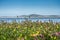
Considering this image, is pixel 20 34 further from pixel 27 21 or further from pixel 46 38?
pixel 27 21

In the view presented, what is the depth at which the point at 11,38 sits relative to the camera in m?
4.29

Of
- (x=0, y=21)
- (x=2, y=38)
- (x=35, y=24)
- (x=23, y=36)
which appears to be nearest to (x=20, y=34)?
(x=23, y=36)

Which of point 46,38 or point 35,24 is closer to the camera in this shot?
point 46,38

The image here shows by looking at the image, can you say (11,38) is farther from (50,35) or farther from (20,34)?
(50,35)

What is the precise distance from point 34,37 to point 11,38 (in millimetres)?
451

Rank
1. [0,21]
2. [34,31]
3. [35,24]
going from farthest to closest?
1. [0,21]
2. [35,24]
3. [34,31]

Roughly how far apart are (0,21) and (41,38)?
77.9 inches

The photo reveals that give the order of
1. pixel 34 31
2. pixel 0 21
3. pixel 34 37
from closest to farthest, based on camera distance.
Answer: pixel 34 37 < pixel 34 31 < pixel 0 21

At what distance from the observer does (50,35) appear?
4.28 metres

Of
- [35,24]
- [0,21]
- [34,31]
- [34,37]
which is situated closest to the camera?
[34,37]

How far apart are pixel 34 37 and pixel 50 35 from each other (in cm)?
33

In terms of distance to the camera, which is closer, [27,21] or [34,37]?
[34,37]

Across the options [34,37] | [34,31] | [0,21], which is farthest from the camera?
[0,21]

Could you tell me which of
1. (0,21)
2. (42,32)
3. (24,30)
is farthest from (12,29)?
(0,21)
